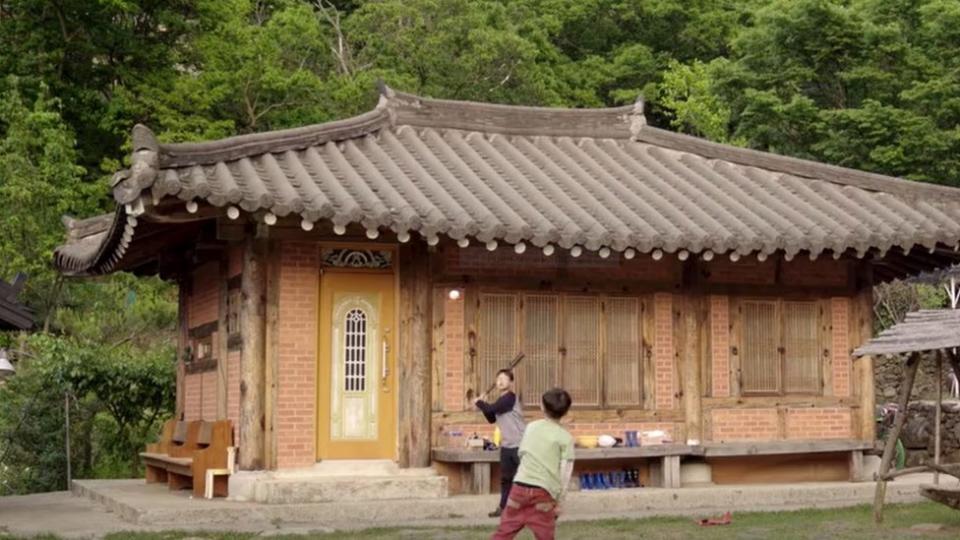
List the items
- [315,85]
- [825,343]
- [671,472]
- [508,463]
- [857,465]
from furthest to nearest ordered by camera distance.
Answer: [315,85] < [825,343] < [857,465] < [671,472] < [508,463]

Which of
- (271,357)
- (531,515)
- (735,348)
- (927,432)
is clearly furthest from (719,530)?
(927,432)

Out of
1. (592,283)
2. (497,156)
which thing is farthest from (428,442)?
(497,156)

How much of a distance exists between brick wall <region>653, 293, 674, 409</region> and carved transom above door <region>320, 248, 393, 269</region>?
351cm

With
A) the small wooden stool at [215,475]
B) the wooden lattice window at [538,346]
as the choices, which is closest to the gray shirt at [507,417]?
the wooden lattice window at [538,346]

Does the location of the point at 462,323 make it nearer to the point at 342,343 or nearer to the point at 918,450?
the point at 342,343

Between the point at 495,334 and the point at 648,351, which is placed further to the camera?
the point at 648,351

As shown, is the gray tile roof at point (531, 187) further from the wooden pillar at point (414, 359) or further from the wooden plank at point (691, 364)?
the wooden plank at point (691, 364)

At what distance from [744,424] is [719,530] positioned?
401 cm

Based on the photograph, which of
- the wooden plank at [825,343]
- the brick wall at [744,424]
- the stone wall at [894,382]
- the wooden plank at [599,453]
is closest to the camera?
the wooden plank at [599,453]

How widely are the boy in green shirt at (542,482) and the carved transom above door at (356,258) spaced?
6460 mm

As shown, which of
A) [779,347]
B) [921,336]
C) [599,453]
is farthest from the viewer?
[779,347]

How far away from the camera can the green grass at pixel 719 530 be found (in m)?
12.5

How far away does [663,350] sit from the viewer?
655 inches

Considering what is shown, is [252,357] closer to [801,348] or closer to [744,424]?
[744,424]
